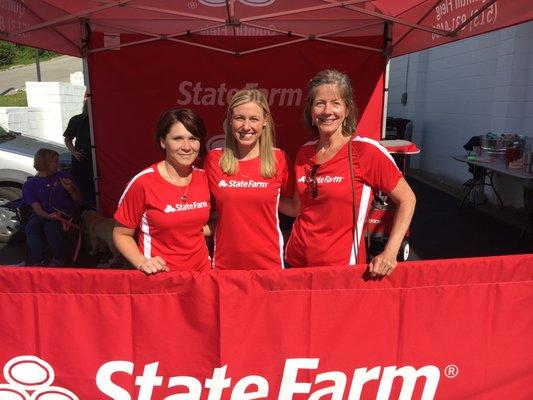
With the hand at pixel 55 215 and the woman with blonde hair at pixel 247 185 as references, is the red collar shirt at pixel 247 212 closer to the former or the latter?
the woman with blonde hair at pixel 247 185

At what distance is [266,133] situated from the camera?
246 cm

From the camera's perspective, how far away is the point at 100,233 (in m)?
5.17

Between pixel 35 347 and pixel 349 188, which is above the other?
pixel 349 188

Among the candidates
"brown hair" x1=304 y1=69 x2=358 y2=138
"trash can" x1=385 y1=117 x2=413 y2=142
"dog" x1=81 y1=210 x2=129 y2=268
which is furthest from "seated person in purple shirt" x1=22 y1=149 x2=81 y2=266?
"trash can" x1=385 y1=117 x2=413 y2=142

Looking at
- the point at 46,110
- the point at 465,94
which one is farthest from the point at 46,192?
the point at 46,110

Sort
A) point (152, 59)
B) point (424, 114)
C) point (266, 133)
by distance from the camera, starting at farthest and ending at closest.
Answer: point (424, 114) → point (152, 59) → point (266, 133)

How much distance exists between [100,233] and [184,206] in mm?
3171

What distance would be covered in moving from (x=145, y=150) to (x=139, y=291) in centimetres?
366

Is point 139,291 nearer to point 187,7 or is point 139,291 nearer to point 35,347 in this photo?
point 35,347

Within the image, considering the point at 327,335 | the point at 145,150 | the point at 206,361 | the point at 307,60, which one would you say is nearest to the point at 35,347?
the point at 206,361

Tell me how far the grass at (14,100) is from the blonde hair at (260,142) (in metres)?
19.4

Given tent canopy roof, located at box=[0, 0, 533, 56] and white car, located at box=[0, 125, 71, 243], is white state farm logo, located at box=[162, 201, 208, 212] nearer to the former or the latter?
tent canopy roof, located at box=[0, 0, 533, 56]

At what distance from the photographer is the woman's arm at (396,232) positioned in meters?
2.09

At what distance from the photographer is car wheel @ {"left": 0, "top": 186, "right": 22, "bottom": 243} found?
6035 millimetres
